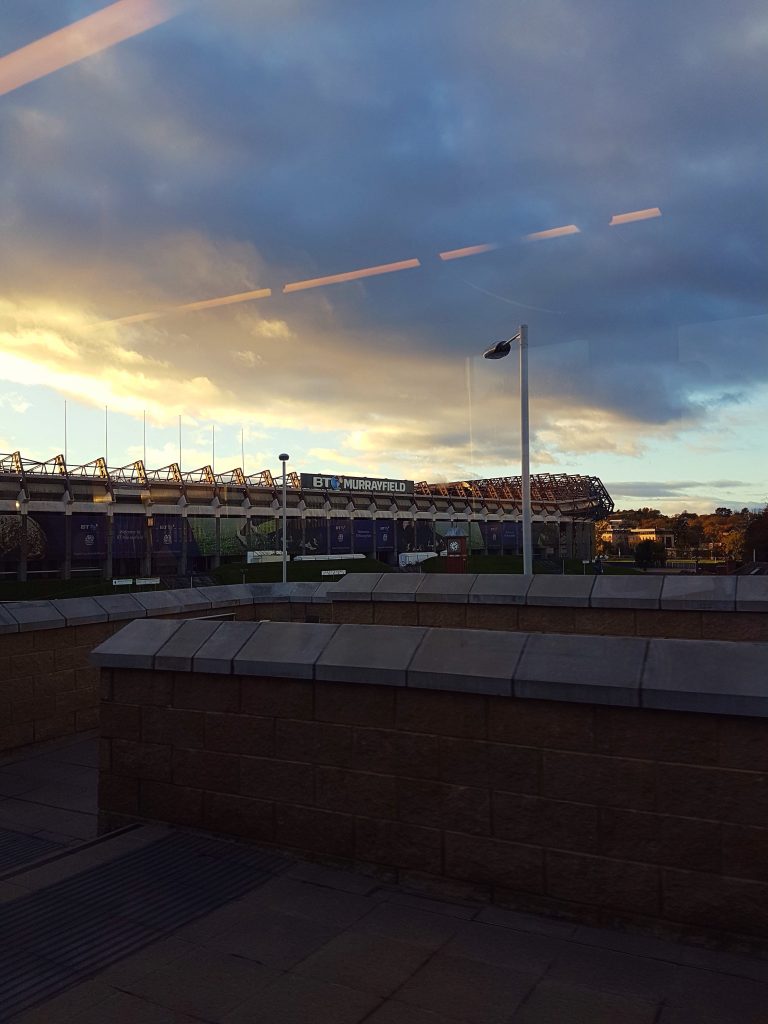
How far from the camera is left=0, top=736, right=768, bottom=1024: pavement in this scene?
Answer: 3.85m

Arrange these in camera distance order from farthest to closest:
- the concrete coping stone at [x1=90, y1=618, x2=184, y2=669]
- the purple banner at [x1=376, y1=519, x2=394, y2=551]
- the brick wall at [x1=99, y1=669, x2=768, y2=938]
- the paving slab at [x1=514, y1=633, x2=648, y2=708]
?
the purple banner at [x1=376, y1=519, x2=394, y2=551] → the concrete coping stone at [x1=90, y1=618, x2=184, y2=669] → the paving slab at [x1=514, y1=633, x2=648, y2=708] → the brick wall at [x1=99, y1=669, x2=768, y2=938]

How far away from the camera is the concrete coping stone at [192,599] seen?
13697mm

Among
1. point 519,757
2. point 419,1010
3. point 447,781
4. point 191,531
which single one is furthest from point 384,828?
point 191,531

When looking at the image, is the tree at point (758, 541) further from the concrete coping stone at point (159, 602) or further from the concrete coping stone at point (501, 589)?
the concrete coping stone at point (159, 602)

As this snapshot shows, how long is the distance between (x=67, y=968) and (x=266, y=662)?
247 cm

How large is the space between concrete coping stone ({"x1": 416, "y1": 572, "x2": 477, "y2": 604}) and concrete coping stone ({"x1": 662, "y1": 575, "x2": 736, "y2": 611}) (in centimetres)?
307

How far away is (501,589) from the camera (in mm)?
12000

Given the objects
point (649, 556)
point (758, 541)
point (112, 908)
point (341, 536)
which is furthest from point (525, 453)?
point (649, 556)

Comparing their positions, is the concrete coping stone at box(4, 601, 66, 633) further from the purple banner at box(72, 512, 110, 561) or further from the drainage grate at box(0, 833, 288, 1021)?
the purple banner at box(72, 512, 110, 561)

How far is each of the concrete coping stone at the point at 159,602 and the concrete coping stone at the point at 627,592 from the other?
7.23 meters

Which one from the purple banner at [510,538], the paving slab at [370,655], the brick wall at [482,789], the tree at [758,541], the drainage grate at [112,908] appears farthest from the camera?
the purple banner at [510,538]

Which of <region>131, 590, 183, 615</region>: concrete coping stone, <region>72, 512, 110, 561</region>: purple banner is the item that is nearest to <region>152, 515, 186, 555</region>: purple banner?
<region>72, 512, 110, 561</region>: purple banner

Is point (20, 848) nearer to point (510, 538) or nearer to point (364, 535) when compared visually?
point (364, 535)

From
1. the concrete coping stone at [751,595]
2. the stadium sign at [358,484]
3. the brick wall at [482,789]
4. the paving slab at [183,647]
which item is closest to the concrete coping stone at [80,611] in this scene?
the brick wall at [482,789]
